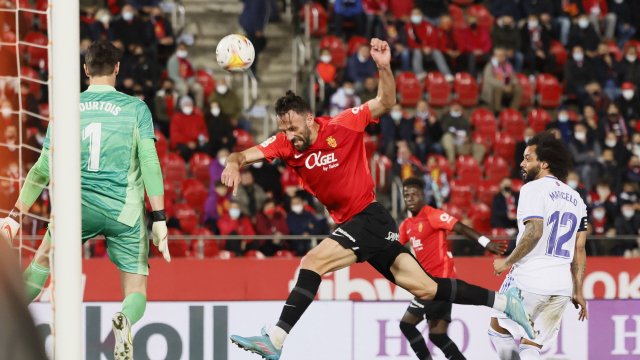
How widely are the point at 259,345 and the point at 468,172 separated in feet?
34.4

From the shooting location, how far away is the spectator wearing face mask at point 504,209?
1573cm

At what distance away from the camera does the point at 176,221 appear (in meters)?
15.0

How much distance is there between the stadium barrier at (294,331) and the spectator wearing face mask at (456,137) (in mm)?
7502

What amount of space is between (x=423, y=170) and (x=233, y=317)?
24.1 ft

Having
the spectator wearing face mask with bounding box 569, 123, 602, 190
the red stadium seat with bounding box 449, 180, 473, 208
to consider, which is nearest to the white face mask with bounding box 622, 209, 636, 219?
the spectator wearing face mask with bounding box 569, 123, 602, 190

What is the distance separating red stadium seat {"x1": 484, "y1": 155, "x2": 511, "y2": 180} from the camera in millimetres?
16766

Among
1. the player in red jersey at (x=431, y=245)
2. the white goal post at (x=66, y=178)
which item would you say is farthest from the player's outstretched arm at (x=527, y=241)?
the white goal post at (x=66, y=178)

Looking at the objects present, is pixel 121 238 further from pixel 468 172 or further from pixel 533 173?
pixel 468 172

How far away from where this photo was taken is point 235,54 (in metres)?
7.90

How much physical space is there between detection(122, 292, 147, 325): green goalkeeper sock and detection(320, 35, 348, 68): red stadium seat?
11794mm

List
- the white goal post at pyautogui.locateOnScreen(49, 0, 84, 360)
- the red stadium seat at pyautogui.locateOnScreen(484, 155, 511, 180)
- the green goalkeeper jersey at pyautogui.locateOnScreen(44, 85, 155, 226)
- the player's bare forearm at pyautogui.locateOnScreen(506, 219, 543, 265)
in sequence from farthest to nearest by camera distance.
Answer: the red stadium seat at pyautogui.locateOnScreen(484, 155, 511, 180)
the player's bare forearm at pyautogui.locateOnScreen(506, 219, 543, 265)
the green goalkeeper jersey at pyautogui.locateOnScreen(44, 85, 155, 226)
the white goal post at pyautogui.locateOnScreen(49, 0, 84, 360)

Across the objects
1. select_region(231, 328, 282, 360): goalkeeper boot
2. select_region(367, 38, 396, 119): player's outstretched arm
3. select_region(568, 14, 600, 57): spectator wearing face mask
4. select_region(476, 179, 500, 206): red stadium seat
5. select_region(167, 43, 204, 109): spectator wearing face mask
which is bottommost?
select_region(231, 328, 282, 360): goalkeeper boot

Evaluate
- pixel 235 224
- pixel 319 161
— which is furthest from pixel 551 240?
pixel 235 224

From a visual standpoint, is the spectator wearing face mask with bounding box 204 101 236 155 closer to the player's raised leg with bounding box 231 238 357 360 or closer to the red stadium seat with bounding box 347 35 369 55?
the red stadium seat with bounding box 347 35 369 55
